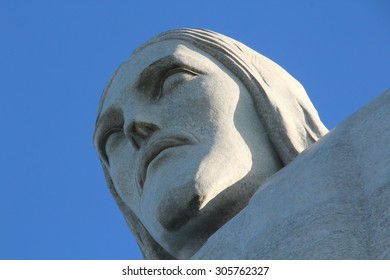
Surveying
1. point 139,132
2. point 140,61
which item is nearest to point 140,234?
point 139,132

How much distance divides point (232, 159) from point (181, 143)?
0.44 meters

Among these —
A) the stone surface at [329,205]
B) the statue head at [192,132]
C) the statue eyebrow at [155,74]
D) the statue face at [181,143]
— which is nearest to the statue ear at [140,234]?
the statue head at [192,132]

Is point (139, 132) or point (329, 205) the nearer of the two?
point (329, 205)

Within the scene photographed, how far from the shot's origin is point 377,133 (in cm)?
685

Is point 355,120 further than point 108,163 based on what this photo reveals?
No

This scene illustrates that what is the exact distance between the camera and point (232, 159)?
8.52 meters

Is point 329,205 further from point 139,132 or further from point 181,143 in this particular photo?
point 139,132

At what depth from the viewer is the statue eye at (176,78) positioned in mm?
9273

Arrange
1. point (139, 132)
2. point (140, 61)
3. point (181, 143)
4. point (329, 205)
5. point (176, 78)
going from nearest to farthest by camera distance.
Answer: point (329, 205), point (181, 143), point (139, 132), point (176, 78), point (140, 61)

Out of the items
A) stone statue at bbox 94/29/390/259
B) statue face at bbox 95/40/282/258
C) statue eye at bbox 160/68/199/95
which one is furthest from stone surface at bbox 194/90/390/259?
statue eye at bbox 160/68/199/95
